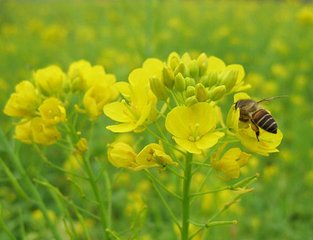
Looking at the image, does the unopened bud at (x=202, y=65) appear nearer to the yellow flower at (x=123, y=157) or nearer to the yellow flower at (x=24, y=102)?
the yellow flower at (x=123, y=157)

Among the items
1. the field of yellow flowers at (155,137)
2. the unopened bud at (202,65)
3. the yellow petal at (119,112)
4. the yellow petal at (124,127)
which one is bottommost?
the field of yellow flowers at (155,137)

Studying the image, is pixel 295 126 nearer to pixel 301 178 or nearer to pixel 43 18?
pixel 301 178

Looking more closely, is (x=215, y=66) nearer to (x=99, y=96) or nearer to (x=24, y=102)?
(x=99, y=96)

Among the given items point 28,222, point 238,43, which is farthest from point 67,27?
point 28,222

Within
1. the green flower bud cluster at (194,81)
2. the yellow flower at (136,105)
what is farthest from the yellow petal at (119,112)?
the green flower bud cluster at (194,81)

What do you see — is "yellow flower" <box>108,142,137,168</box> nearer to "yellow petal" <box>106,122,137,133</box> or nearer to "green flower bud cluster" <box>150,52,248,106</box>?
"yellow petal" <box>106,122,137,133</box>

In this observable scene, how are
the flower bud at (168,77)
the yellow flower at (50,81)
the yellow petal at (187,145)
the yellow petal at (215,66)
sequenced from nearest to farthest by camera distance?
the yellow petal at (187,145) < the flower bud at (168,77) < the yellow petal at (215,66) < the yellow flower at (50,81)
